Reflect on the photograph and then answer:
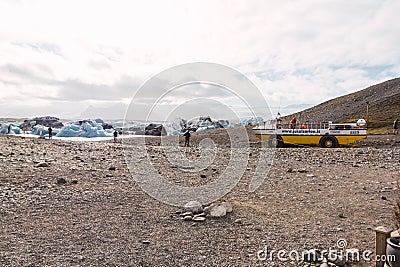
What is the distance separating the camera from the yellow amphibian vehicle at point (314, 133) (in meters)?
17.6

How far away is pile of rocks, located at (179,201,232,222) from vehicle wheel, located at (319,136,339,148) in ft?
43.9

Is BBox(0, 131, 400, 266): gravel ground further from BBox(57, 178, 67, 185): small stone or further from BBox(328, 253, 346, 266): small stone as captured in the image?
BBox(328, 253, 346, 266): small stone

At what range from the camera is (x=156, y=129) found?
36375 millimetres

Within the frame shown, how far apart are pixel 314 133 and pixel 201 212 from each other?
13749 mm

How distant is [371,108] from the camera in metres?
36.8

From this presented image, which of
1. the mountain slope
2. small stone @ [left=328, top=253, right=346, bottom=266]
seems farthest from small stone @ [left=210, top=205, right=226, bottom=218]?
Answer: the mountain slope

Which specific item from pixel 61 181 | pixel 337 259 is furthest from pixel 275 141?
pixel 337 259

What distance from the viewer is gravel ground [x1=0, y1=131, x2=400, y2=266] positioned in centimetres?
411

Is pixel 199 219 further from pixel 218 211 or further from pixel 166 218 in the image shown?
pixel 166 218

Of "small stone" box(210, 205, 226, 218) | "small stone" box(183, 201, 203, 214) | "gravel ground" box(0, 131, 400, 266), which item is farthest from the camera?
"small stone" box(183, 201, 203, 214)

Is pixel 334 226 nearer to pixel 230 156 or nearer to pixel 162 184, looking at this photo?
pixel 162 184

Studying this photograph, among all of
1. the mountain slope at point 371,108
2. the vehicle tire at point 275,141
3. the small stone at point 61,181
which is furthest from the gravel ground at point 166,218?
the mountain slope at point 371,108

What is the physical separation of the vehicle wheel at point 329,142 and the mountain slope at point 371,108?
14.4 metres

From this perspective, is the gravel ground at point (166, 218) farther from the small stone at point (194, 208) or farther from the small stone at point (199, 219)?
the small stone at point (194, 208)
